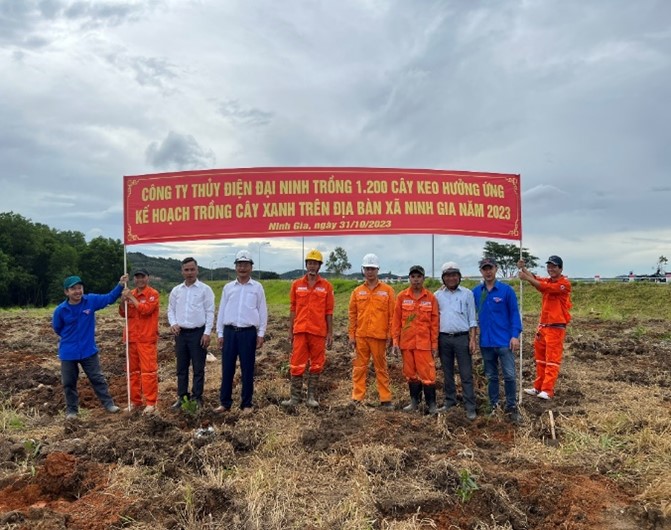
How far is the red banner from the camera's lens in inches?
258

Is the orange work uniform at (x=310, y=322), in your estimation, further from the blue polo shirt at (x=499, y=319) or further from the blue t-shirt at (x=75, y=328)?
the blue t-shirt at (x=75, y=328)

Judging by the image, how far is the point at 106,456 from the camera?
4344 mm

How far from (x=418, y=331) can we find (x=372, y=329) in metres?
0.56

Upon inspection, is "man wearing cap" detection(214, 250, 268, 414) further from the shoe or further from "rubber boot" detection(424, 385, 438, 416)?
the shoe

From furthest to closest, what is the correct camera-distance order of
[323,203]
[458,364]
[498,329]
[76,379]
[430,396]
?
1. [323,203]
2. [76,379]
3. [430,396]
4. [458,364]
5. [498,329]

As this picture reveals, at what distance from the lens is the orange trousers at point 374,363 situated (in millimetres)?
6020

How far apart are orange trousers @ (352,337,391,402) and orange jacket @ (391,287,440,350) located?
309mm

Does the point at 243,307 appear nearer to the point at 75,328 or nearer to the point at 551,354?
the point at 75,328

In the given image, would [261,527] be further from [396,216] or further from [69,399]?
[396,216]

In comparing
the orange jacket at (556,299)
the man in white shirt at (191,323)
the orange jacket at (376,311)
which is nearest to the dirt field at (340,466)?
the man in white shirt at (191,323)

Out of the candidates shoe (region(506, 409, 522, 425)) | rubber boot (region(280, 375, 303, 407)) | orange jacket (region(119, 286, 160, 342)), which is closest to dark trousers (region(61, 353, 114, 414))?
orange jacket (region(119, 286, 160, 342))

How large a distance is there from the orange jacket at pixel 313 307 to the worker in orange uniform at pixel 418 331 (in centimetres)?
84

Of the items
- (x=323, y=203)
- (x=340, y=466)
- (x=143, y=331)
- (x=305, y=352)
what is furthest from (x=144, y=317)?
(x=340, y=466)

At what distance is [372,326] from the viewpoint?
5.96m
